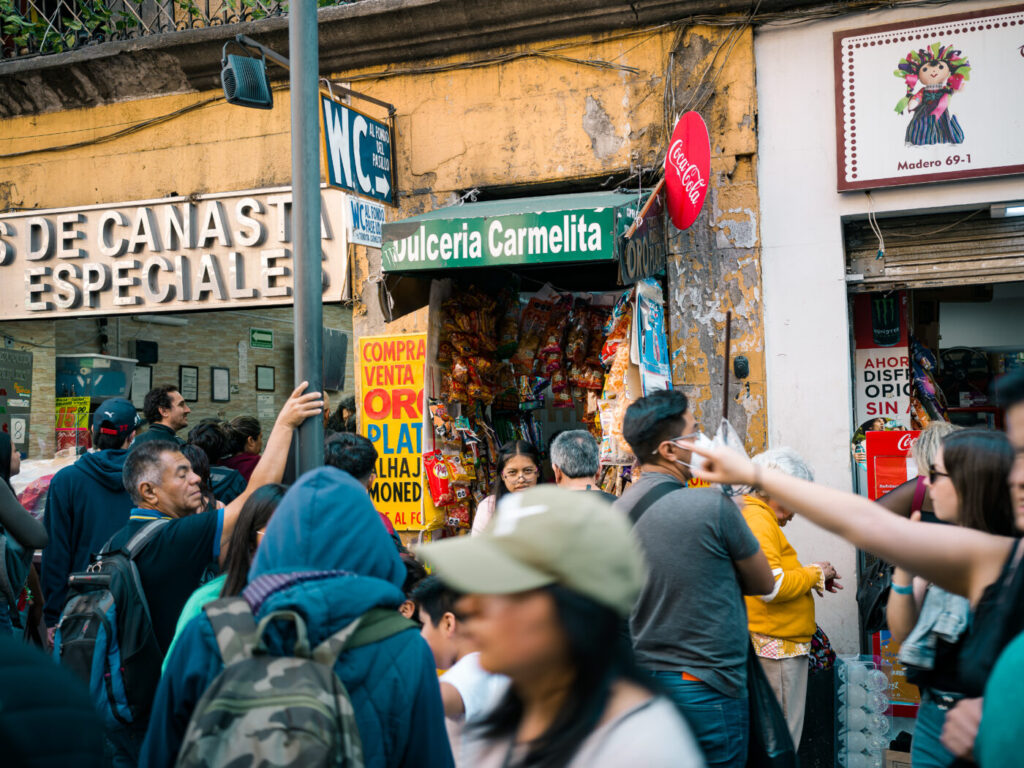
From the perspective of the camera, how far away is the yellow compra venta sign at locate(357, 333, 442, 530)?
7.36 meters

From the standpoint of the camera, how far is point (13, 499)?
428cm

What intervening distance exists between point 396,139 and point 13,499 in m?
4.71

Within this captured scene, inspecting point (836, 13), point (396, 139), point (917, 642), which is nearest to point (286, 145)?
point (396, 139)

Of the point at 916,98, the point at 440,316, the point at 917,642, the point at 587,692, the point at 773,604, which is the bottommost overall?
the point at 773,604

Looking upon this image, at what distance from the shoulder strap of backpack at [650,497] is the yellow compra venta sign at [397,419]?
4.00 meters

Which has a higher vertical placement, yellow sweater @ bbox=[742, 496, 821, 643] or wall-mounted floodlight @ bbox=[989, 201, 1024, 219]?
wall-mounted floodlight @ bbox=[989, 201, 1024, 219]

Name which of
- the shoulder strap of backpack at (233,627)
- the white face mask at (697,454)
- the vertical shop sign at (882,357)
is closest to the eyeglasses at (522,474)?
the white face mask at (697,454)

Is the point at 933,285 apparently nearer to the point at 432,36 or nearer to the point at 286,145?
the point at 432,36

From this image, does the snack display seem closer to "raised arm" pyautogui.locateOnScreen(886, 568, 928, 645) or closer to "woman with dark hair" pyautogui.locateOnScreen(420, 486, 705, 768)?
"raised arm" pyautogui.locateOnScreen(886, 568, 928, 645)

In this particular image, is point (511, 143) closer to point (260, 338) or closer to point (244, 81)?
point (244, 81)

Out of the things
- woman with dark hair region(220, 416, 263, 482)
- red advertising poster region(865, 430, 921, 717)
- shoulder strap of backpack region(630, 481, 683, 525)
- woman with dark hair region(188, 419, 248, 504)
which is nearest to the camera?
shoulder strap of backpack region(630, 481, 683, 525)

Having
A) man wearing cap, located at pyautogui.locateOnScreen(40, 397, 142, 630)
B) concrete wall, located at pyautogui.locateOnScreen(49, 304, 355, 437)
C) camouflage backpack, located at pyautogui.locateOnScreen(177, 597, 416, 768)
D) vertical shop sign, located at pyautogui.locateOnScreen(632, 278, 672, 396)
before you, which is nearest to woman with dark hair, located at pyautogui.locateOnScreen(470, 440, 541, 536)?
vertical shop sign, located at pyautogui.locateOnScreen(632, 278, 672, 396)

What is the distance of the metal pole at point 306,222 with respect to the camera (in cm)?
413

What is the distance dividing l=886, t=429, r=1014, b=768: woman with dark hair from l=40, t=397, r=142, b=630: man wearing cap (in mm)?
4170
